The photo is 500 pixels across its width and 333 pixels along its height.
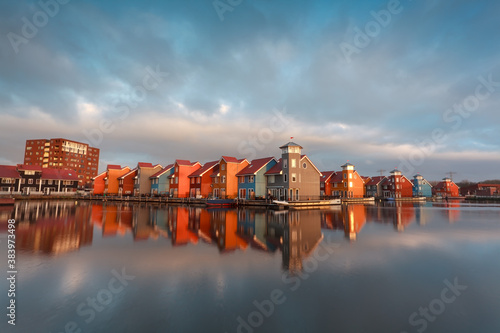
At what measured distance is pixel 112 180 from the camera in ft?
233

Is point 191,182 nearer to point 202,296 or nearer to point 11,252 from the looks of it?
point 11,252

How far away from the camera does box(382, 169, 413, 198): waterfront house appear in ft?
268

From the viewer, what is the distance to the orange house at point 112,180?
70375 millimetres

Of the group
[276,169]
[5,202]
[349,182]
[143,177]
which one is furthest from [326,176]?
[5,202]

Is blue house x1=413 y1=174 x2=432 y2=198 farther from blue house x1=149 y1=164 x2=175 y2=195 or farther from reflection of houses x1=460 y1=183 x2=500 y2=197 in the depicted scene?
blue house x1=149 y1=164 x2=175 y2=195

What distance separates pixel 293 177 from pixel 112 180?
2108 inches

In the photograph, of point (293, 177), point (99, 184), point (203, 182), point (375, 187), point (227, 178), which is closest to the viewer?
point (293, 177)

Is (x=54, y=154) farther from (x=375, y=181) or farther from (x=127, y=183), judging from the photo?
(x=375, y=181)

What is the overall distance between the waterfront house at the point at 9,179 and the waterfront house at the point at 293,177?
62.7 metres

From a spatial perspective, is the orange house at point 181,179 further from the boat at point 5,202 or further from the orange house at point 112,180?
the boat at point 5,202

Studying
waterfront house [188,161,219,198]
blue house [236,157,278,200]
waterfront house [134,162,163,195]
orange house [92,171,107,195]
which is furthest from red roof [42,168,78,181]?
blue house [236,157,278,200]

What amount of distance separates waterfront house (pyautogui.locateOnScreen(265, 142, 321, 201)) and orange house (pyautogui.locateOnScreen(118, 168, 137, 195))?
1685 inches

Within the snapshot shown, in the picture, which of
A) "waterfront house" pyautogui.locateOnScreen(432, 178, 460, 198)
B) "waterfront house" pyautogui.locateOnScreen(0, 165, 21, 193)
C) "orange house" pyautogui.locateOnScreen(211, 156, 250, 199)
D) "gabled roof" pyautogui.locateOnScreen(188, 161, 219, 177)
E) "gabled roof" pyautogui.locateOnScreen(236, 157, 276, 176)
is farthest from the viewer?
"waterfront house" pyautogui.locateOnScreen(432, 178, 460, 198)

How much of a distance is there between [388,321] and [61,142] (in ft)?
500
